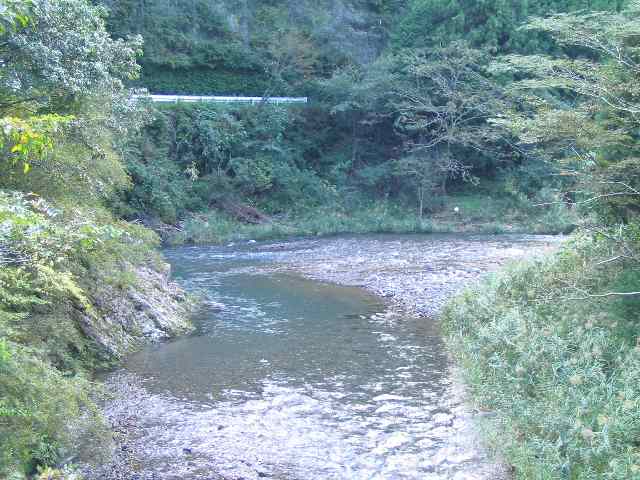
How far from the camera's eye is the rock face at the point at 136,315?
12.0 m

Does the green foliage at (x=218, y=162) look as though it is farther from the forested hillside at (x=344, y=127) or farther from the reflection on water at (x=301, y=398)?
the reflection on water at (x=301, y=398)

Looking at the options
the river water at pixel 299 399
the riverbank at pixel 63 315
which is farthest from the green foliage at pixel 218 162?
the river water at pixel 299 399

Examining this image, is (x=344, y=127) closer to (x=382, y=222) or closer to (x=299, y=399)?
(x=382, y=222)

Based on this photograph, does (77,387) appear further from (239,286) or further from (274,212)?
(274,212)

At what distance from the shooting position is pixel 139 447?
8.30 m

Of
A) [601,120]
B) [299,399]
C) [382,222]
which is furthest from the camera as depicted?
[382,222]

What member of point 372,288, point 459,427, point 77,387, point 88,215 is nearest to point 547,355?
point 459,427

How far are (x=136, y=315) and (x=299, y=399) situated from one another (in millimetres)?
4903

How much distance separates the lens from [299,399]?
988 centimetres

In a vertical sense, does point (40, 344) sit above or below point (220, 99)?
below

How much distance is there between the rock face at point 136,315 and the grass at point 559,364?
560cm

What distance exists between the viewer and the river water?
786cm

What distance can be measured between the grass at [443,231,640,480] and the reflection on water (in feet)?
1.91

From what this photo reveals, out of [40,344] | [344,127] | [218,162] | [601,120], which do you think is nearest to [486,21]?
[344,127]
